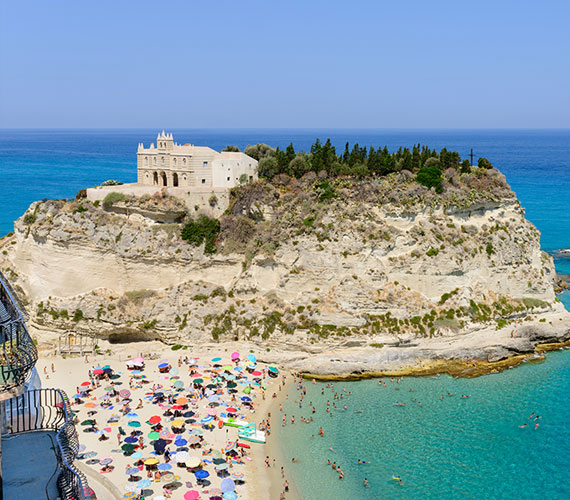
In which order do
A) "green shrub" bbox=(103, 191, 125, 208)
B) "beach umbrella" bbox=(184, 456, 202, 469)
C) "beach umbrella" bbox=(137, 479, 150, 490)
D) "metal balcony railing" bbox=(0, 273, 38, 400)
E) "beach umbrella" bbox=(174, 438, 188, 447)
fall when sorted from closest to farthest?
"metal balcony railing" bbox=(0, 273, 38, 400) < "beach umbrella" bbox=(137, 479, 150, 490) < "beach umbrella" bbox=(184, 456, 202, 469) < "beach umbrella" bbox=(174, 438, 188, 447) < "green shrub" bbox=(103, 191, 125, 208)

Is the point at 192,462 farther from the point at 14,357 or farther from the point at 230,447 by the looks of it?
the point at 14,357

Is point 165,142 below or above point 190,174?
above

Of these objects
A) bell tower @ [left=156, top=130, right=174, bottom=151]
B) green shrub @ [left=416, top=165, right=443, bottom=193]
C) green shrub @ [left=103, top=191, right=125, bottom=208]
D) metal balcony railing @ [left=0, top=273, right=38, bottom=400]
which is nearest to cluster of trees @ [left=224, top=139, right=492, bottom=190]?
green shrub @ [left=416, top=165, right=443, bottom=193]

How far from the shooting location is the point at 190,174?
51.1 meters

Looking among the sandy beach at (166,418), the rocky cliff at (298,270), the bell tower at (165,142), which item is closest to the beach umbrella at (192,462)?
the sandy beach at (166,418)

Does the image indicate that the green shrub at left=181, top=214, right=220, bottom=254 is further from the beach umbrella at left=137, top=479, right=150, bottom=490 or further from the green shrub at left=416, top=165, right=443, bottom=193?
the beach umbrella at left=137, top=479, right=150, bottom=490

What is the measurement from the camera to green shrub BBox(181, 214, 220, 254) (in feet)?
159

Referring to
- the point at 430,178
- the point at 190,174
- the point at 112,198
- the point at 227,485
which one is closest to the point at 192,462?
the point at 227,485

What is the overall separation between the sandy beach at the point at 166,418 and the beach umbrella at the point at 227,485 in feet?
0.39

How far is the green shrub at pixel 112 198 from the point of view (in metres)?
48.5

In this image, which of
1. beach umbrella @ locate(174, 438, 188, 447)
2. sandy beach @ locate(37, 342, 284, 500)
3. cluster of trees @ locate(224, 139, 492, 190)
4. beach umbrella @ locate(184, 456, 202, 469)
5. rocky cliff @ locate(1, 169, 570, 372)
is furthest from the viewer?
cluster of trees @ locate(224, 139, 492, 190)

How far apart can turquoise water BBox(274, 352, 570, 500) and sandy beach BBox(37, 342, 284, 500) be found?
239 cm

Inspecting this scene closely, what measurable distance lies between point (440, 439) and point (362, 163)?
25.9m

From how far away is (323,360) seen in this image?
42.2 metres
